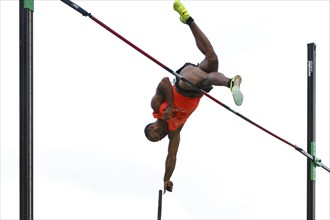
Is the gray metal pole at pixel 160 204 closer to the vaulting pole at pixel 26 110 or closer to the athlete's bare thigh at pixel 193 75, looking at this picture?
the athlete's bare thigh at pixel 193 75

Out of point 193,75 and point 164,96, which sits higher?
point 193,75

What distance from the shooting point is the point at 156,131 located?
27.5 feet

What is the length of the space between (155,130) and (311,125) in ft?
7.01

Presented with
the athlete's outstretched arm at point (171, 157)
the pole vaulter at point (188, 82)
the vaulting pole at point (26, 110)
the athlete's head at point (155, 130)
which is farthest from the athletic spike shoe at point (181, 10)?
the vaulting pole at point (26, 110)

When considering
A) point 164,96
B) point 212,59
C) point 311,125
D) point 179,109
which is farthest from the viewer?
point 311,125

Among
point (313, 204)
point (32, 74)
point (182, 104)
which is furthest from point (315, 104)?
point (32, 74)

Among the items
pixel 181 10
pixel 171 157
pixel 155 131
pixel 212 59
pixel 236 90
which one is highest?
pixel 181 10

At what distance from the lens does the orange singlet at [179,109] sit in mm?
8297

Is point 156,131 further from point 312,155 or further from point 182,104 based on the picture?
point 312,155

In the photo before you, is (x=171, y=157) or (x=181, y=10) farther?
(x=171, y=157)

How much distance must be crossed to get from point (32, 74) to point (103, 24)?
3.41 ft

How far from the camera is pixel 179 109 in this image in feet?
27.5

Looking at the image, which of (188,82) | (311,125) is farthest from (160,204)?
(311,125)

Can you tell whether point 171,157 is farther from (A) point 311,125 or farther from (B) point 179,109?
(A) point 311,125
